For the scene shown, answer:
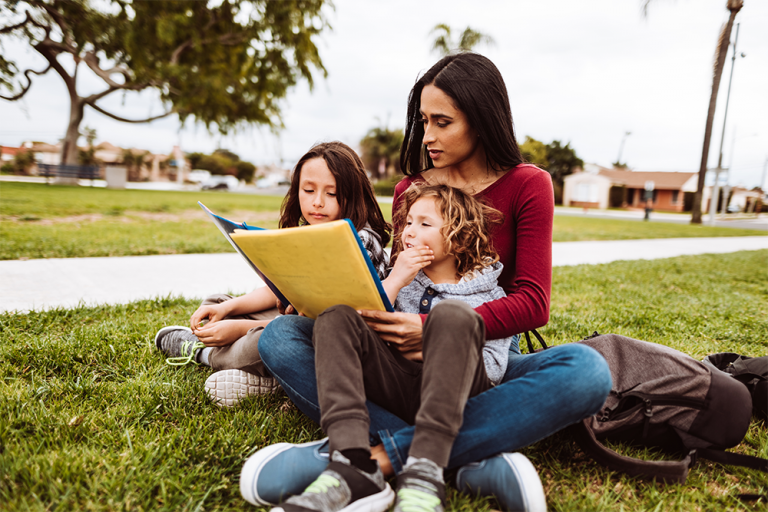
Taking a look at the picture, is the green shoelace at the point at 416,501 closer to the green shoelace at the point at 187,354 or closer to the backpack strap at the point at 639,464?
the backpack strap at the point at 639,464

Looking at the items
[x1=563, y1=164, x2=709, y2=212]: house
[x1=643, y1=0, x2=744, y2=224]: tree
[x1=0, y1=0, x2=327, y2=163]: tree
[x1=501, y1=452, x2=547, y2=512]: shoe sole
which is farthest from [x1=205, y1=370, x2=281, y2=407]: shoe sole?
[x1=563, y1=164, x2=709, y2=212]: house

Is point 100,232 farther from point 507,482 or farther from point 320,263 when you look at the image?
point 507,482

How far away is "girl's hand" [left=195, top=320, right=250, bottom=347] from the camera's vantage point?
6.64 ft

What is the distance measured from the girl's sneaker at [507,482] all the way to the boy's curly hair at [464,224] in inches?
26.4

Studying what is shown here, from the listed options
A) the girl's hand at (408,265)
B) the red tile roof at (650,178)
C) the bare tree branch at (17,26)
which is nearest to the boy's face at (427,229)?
the girl's hand at (408,265)

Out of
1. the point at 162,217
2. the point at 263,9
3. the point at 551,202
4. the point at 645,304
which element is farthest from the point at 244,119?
the point at 551,202

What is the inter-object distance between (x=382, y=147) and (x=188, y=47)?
21.1 m

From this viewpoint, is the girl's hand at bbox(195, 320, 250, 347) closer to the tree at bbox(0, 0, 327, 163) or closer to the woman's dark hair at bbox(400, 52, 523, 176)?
the woman's dark hair at bbox(400, 52, 523, 176)

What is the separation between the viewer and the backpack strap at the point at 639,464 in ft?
4.91

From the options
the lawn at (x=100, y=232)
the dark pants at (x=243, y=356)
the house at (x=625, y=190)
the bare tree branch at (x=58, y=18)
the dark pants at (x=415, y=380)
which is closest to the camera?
the dark pants at (x=415, y=380)

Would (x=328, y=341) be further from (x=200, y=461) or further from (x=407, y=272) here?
(x=200, y=461)

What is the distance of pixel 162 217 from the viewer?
30.2ft

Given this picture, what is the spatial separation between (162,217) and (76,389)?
799 cm

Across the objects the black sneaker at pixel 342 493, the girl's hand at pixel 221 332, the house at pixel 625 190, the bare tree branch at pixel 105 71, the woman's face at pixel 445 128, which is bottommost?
the black sneaker at pixel 342 493
